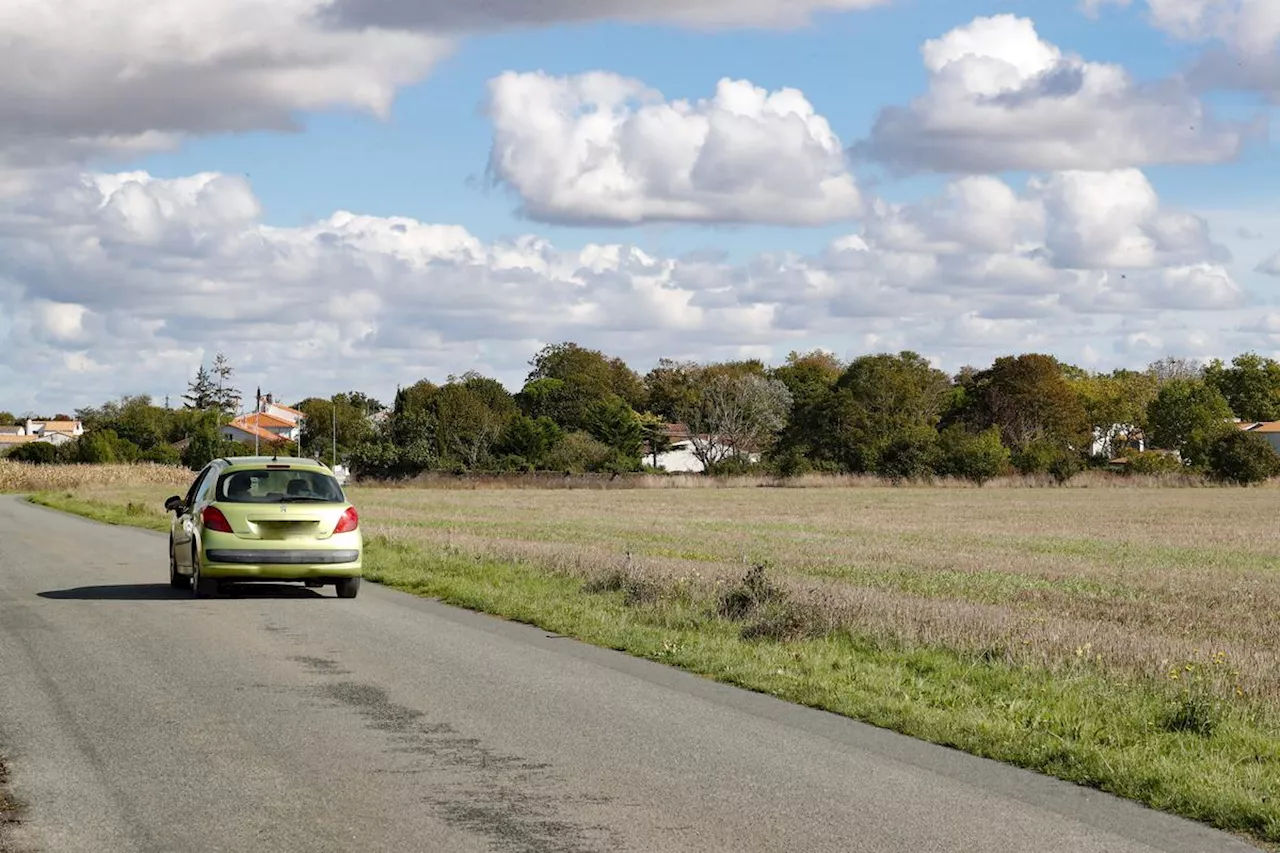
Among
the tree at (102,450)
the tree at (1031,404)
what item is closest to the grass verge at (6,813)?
the tree at (102,450)

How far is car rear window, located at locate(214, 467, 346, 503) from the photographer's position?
60.4 feet

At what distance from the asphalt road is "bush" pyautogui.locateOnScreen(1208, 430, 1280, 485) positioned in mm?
78559

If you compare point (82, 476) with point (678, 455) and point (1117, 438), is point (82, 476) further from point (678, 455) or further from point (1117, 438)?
point (1117, 438)

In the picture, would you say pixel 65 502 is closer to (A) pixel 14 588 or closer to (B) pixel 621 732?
(A) pixel 14 588

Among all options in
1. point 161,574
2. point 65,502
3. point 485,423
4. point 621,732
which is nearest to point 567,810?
point 621,732

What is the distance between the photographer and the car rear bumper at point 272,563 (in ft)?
58.5

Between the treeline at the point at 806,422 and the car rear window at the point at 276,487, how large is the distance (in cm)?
7305

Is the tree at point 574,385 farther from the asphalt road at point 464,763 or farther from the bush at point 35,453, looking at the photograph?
the asphalt road at point 464,763

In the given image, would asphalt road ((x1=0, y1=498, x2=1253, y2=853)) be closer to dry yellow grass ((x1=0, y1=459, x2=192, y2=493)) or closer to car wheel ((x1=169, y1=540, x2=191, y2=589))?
car wheel ((x1=169, y1=540, x2=191, y2=589))

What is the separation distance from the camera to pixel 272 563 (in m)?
17.9

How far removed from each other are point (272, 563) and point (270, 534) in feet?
1.18

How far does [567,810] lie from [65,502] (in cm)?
5699

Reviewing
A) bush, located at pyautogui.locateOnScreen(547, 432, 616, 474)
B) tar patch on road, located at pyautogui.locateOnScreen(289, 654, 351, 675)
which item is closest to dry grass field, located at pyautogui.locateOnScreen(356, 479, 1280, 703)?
tar patch on road, located at pyautogui.locateOnScreen(289, 654, 351, 675)

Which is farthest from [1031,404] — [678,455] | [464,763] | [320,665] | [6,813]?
[6,813]
